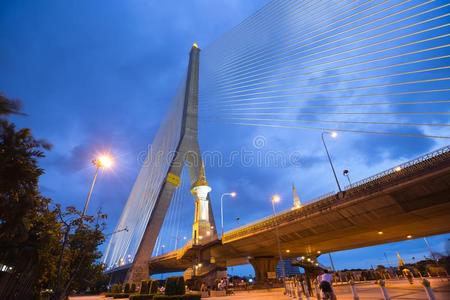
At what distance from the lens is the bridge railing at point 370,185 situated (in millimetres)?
20062

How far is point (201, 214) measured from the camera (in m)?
51.5

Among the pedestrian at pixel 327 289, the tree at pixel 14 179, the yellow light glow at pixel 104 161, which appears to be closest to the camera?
the tree at pixel 14 179

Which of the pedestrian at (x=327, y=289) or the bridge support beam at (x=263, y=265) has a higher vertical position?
the bridge support beam at (x=263, y=265)

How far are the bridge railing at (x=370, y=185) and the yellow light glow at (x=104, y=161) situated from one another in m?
22.4

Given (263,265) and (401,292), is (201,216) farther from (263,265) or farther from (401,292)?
(401,292)

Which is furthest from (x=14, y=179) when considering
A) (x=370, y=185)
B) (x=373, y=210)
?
(x=373, y=210)

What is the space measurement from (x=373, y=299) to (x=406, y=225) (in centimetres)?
2681

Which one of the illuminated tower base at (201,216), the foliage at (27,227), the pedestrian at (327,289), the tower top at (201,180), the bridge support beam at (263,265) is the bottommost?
the pedestrian at (327,289)

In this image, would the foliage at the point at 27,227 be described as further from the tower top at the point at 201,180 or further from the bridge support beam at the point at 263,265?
the bridge support beam at the point at 263,265

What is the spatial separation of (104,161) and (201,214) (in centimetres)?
3617

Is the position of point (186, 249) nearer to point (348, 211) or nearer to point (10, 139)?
point (348, 211)

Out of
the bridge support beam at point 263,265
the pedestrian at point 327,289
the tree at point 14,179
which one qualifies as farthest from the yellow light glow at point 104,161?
the bridge support beam at point 263,265

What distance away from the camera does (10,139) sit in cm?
752

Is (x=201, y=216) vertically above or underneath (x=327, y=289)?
above
